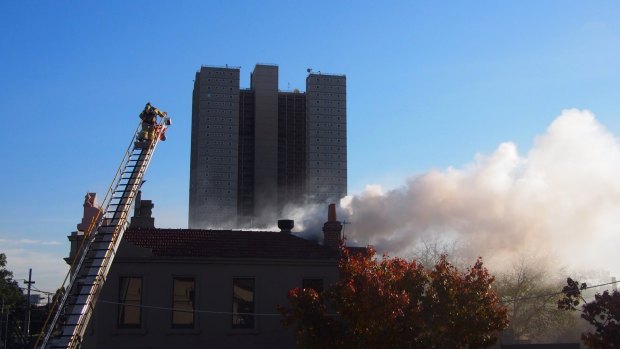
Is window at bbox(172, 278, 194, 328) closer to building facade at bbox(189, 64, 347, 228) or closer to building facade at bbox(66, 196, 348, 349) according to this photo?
building facade at bbox(66, 196, 348, 349)

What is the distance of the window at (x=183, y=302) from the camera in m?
23.0

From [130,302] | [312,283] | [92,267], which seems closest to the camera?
[92,267]

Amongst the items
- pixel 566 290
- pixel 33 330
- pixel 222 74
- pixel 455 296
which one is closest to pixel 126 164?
pixel 455 296

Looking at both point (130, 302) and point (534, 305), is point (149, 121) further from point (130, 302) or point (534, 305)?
point (534, 305)

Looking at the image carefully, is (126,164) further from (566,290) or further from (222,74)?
(222,74)

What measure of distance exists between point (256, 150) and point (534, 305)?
5362cm

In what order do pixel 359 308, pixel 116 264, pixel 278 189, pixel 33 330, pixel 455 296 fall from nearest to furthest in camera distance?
1. pixel 359 308
2. pixel 455 296
3. pixel 116 264
4. pixel 33 330
5. pixel 278 189

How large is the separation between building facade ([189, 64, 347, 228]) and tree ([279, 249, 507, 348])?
246 feet

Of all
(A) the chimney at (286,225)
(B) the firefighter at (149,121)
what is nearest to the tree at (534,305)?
(A) the chimney at (286,225)

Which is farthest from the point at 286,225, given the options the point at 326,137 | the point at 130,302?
the point at 326,137

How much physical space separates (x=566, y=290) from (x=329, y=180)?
84.5m

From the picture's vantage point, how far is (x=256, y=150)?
313ft

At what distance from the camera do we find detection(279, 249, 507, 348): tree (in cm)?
1734

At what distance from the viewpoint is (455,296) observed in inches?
748
